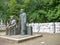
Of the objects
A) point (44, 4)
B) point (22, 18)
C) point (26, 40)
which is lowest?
point (26, 40)

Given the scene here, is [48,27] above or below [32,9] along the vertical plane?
below

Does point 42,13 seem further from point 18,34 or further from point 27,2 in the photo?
point 18,34

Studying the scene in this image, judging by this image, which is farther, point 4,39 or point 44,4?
point 44,4

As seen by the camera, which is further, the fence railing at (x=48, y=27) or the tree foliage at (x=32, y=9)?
the tree foliage at (x=32, y=9)

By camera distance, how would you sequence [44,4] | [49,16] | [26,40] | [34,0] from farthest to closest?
[34,0] < [44,4] < [49,16] < [26,40]

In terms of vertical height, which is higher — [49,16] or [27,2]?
[27,2]

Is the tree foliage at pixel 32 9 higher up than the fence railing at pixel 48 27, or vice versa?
the tree foliage at pixel 32 9

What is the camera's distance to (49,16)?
2139cm

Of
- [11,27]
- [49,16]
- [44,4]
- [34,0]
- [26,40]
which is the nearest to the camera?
[26,40]

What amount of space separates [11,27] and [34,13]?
1058cm

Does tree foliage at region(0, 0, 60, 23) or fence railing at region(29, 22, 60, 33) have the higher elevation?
tree foliage at region(0, 0, 60, 23)

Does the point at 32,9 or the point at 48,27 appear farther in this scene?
the point at 32,9

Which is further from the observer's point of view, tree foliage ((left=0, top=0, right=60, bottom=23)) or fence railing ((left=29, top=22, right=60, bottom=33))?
tree foliage ((left=0, top=0, right=60, bottom=23))

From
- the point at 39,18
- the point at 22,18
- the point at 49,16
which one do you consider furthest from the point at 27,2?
the point at 22,18
